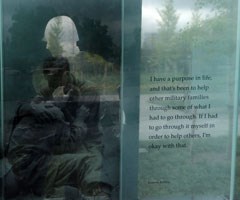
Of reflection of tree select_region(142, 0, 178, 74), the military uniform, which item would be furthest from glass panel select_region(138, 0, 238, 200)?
the military uniform

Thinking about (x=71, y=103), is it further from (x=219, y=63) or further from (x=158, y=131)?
(x=219, y=63)

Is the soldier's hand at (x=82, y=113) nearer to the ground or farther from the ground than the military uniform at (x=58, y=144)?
farther from the ground

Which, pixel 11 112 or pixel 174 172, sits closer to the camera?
pixel 11 112

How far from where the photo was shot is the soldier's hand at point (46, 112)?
4.59 meters

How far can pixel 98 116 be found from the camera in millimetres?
4707

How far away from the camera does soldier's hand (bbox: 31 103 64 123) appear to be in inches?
181

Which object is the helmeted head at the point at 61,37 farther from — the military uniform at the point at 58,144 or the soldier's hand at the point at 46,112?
the soldier's hand at the point at 46,112

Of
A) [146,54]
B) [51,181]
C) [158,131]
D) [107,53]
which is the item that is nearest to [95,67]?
[107,53]

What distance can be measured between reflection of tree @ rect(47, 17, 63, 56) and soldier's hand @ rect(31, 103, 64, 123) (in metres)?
0.45

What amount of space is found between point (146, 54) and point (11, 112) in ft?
4.03

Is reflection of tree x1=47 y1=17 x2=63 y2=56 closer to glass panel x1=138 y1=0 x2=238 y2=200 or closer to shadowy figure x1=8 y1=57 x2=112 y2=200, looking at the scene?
shadowy figure x1=8 y1=57 x2=112 y2=200

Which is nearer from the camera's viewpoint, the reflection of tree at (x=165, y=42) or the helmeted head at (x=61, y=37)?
the helmeted head at (x=61, y=37)

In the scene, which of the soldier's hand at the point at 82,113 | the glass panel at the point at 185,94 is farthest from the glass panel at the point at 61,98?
the glass panel at the point at 185,94

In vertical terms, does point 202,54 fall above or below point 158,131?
above
